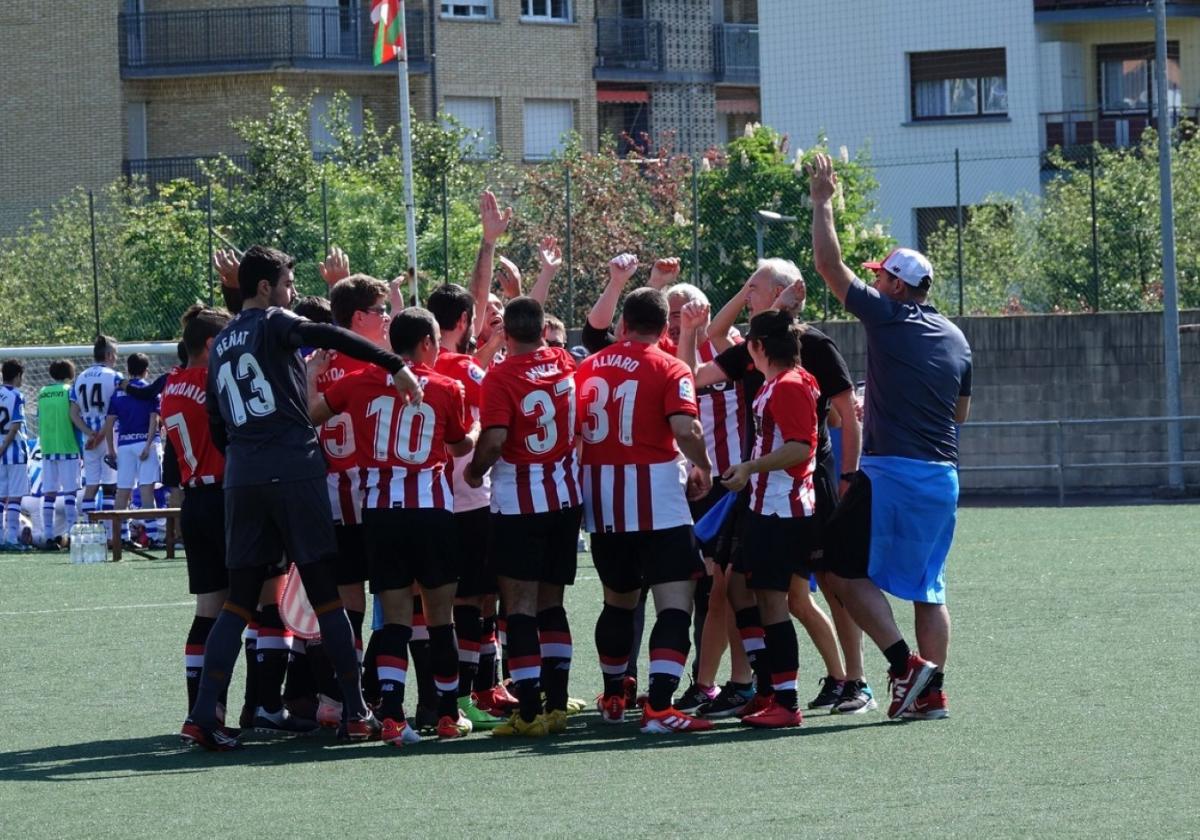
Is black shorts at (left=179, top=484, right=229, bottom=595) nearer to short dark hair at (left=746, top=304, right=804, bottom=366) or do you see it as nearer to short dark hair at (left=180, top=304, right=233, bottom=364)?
short dark hair at (left=180, top=304, right=233, bottom=364)

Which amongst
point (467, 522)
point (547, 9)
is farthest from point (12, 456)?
point (547, 9)

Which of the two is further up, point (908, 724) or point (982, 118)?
point (982, 118)

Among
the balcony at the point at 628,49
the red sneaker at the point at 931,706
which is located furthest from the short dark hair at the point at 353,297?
the balcony at the point at 628,49

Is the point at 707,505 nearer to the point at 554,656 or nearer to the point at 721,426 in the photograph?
the point at 721,426

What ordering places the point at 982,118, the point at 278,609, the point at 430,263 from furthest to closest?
the point at 982,118 → the point at 430,263 → the point at 278,609

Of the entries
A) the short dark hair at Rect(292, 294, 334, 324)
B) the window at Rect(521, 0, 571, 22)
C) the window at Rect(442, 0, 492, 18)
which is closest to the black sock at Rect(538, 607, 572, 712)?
the short dark hair at Rect(292, 294, 334, 324)

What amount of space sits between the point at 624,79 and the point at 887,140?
21.3 ft

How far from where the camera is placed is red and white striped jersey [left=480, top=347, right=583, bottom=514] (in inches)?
372

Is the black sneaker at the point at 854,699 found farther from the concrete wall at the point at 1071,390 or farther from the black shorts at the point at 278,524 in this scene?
the concrete wall at the point at 1071,390

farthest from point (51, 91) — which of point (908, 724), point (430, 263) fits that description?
point (908, 724)

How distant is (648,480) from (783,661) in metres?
1.01

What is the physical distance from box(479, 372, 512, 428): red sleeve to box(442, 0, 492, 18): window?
117ft

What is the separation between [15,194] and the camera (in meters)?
43.6

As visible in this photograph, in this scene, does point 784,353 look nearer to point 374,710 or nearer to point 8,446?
point 374,710
